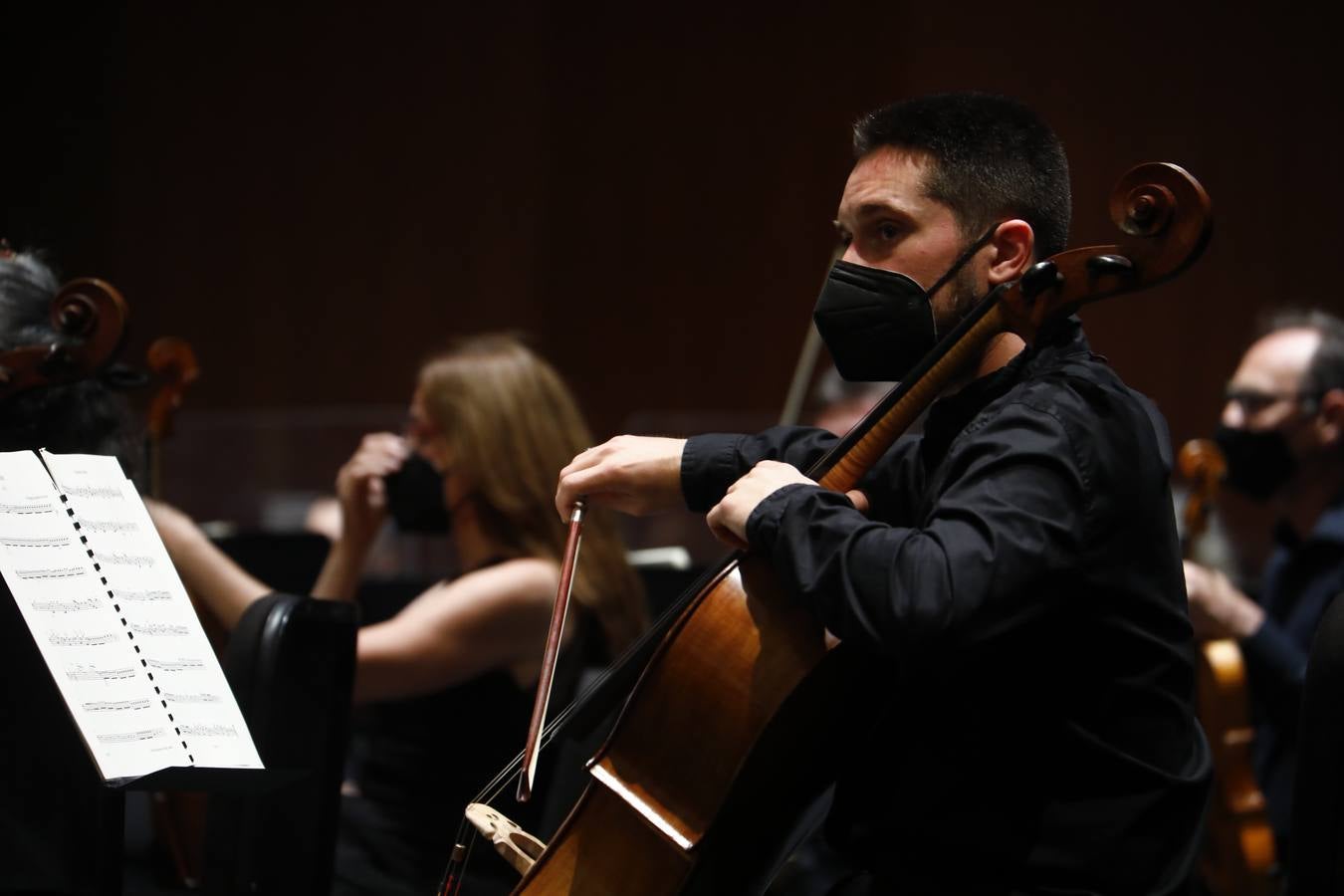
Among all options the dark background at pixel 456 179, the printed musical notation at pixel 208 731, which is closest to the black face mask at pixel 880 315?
the printed musical notation at pixel 208 731

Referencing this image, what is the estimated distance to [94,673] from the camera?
1.38 m

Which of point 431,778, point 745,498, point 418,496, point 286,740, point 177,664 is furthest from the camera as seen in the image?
point 418,496

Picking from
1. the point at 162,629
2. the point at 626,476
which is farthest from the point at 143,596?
the point at 626,476

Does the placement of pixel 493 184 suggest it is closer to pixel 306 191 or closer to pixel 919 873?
pixel 306 191

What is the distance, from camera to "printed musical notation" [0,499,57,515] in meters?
1.44

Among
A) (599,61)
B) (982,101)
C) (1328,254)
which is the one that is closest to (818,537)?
(982,101)

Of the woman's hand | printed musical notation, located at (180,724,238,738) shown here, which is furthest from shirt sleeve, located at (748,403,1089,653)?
the woman's hand

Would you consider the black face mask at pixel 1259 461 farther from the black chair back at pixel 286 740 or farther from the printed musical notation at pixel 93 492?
the printed musical notation at pixel 93 492

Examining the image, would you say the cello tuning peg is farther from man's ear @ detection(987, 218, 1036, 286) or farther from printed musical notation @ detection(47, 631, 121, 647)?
printed musical notation @ detection(47, 631, 121, 647)

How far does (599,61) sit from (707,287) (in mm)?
849

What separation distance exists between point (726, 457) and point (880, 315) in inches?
9.5

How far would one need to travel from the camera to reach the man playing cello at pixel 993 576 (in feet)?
3.75

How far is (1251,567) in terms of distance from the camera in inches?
152

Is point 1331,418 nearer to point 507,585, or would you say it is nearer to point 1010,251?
point 507,585
